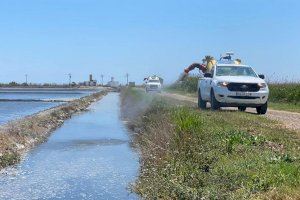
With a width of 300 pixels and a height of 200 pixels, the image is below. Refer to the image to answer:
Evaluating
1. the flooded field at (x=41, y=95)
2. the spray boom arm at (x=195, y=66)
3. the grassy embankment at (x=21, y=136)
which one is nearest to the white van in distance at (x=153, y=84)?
the flooded field at (x=41, y=95)

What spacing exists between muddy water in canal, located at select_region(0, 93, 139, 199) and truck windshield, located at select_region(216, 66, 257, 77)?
15.3 ft

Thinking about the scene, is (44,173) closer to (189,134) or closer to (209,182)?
(189,134)

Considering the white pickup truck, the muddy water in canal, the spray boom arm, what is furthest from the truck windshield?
the spray boom arm

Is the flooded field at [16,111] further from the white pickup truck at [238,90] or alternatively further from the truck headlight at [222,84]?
the truck headlight at [222,84]

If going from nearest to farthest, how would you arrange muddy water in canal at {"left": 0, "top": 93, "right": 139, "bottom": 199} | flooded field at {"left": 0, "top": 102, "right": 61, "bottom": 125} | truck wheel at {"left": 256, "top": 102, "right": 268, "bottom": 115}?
muddy water in canal at {"left": 0, "top": 93, "right": 139, "bottom": 199}, truck wheel at {"left": 256, "top": 102, "right": 268, "bottom": 115}, flooded field at {"left": 0, "top": 102, "right": 61, "bottom": 125}

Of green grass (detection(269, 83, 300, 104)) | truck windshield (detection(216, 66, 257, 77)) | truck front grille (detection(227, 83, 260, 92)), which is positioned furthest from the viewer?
green grass (detection(269, 83, 300, 104))

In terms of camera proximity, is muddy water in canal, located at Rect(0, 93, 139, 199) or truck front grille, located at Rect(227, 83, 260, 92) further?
truck front grille, located at Rect(227, 83, 260, 92)

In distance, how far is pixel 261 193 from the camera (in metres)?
8.48

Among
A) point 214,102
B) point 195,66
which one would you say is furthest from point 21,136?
point 195,66

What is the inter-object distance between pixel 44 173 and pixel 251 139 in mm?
5661

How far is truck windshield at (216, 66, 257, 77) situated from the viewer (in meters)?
22.5

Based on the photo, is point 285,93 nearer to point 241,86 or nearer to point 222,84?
point 241,86

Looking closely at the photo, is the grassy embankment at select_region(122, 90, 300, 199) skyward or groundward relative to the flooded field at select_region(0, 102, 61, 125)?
skyward

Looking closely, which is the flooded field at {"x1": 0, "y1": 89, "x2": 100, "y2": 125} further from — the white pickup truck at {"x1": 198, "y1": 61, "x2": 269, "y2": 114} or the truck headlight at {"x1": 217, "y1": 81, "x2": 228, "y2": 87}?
the truck headlight at {"x1": 217, "y1": 81, "x2": 228, "y2": 87}
